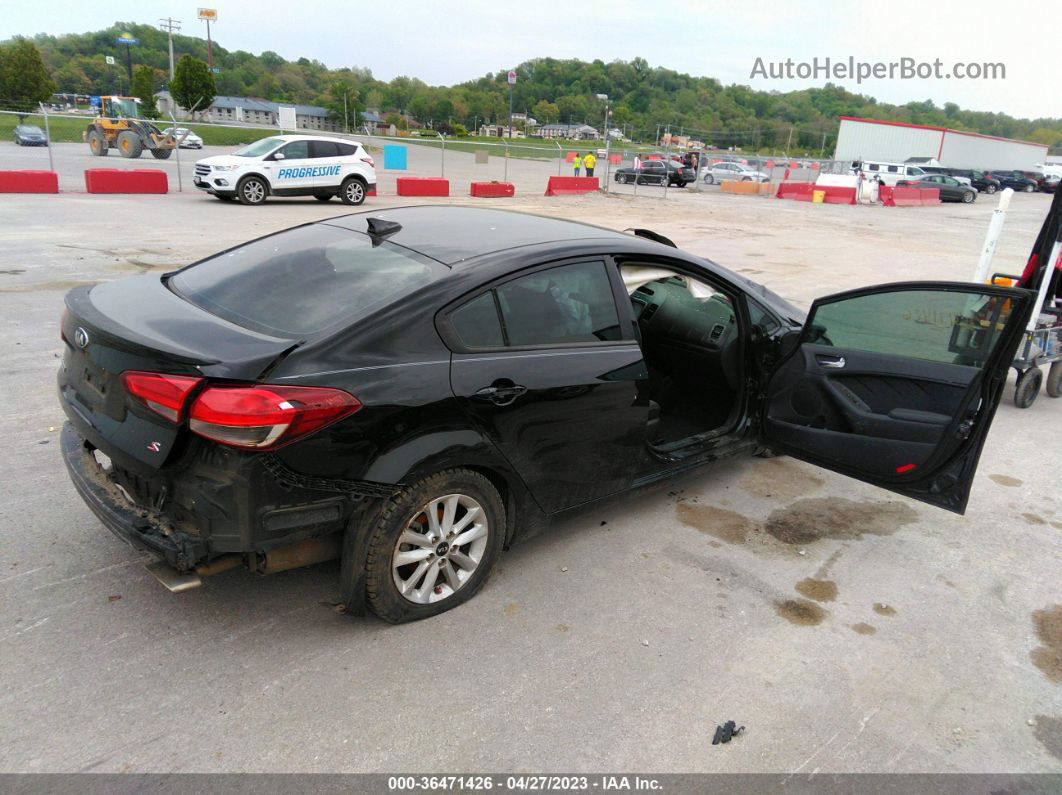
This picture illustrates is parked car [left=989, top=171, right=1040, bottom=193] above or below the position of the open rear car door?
above

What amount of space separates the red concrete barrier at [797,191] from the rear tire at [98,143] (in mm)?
29022

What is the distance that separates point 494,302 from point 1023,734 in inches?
102

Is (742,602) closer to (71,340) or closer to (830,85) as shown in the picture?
(71,340)

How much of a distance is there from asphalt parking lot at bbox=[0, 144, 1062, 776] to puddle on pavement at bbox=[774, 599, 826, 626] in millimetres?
10

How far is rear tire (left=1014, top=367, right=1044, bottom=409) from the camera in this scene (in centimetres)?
670

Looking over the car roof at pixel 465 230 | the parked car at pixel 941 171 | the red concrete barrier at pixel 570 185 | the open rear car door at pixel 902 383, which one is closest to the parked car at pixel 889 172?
the parked car at pixel 941 171

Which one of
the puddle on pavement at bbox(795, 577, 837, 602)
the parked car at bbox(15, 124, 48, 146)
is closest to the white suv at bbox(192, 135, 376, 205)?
the puddle on pavement at bbox(795, 577, 837, 602)

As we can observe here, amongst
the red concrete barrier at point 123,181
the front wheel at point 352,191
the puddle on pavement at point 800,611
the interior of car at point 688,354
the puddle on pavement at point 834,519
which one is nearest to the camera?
the puddle on pavement at point 800,611

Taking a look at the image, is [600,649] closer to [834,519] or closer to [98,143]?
[834,519]

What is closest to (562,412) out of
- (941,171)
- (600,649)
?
(600,649)

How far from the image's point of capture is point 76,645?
2.82m

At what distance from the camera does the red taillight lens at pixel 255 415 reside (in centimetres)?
253

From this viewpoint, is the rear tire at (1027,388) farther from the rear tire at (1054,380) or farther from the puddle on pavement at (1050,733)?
the puddle on pavement at (1050,733)

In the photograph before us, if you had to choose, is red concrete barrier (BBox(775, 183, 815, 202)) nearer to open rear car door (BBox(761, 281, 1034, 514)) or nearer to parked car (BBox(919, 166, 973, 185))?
parked car (BBox(919, 166, 973, 185))
